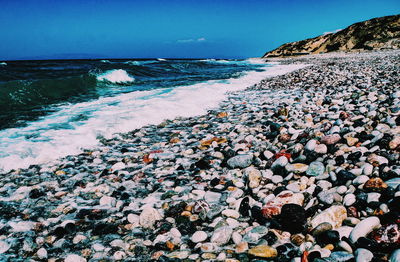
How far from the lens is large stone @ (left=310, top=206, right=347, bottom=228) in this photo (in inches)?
82.7

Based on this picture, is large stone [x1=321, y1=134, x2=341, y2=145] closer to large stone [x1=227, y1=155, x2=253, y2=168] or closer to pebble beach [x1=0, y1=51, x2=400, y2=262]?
pebble beach [x1=0, y1=51, x2=400, y2=262]

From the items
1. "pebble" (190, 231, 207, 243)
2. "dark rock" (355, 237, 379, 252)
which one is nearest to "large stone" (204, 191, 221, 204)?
"pebble" (190, 231, 207, 243)

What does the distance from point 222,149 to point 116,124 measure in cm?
322

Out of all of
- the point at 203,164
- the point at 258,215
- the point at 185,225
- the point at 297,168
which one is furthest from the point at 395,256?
the point at 203,164

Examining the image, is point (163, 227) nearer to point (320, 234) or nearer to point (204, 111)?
point (320, 234)

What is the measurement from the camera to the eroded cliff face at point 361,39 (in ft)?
146

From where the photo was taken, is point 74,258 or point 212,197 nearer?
point 74,258

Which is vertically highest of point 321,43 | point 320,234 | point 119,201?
point 321,43

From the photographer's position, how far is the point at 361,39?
5191 centimetres

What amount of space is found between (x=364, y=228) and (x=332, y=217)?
29cm

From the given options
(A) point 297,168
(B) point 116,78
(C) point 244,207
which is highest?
(B) point 116,78

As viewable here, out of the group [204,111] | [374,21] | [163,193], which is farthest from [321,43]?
[163,193]

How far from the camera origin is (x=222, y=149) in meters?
4.28

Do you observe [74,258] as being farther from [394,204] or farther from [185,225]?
[394,204]
